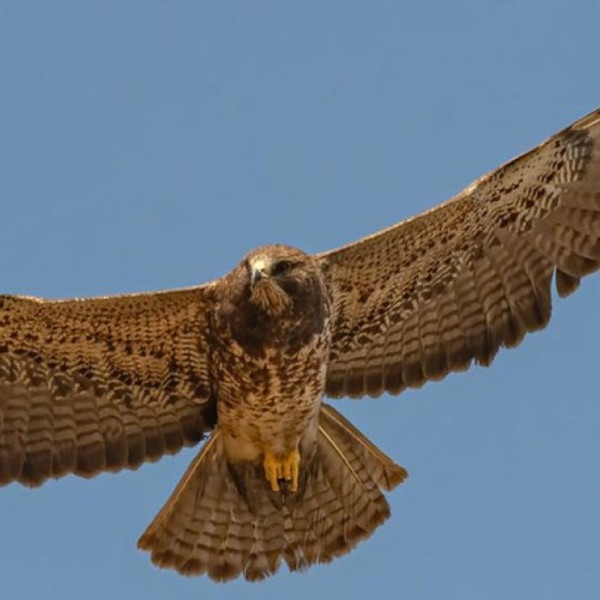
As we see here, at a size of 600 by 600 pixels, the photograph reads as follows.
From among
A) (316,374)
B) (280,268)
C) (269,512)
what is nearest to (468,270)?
(316,374)

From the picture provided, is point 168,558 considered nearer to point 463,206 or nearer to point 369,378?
point 369,378

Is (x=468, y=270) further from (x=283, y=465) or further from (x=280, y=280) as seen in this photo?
(x=283, y=465)

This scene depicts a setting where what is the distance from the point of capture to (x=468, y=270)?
22.0m

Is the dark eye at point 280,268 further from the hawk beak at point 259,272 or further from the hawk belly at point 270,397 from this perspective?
the hawk belly at point 270,397

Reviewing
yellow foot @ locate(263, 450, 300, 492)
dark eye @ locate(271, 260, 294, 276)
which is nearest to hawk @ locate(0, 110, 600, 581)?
yellow foot @ locate(263, 450, 300, 492)

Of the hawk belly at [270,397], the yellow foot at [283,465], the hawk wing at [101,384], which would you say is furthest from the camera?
the yellow foot at [283,465]

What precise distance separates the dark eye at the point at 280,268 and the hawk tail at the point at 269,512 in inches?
59.2

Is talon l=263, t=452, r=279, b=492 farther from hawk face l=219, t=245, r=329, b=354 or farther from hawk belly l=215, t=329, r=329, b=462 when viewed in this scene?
hawk face l=219, t=245, r=329, b=354

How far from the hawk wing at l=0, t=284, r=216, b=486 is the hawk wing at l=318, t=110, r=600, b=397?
1.04 metres

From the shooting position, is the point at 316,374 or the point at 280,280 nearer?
the point at 280,280

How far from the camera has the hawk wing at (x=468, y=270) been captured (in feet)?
71.0

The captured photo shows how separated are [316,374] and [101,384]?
5.60 feet

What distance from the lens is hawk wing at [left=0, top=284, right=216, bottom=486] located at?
2156 cm

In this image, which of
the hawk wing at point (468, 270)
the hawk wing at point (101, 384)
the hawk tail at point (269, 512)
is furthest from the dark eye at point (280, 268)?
the hawk tail at point (269, 512)
